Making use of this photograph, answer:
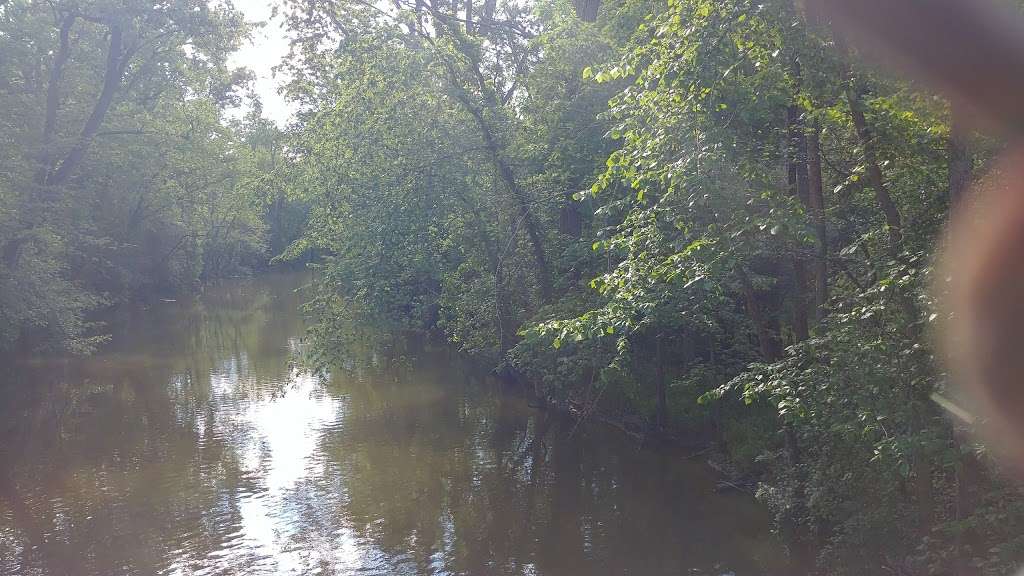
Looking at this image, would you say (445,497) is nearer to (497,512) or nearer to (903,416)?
(497,512)

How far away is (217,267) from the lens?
186 ft

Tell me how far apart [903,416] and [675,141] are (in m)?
3.13

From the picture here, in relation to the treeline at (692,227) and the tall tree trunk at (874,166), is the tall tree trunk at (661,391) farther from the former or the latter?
the tall tree trunk at (874,166)

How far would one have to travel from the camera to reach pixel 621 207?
10586 mm

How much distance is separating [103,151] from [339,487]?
18721 millimetres

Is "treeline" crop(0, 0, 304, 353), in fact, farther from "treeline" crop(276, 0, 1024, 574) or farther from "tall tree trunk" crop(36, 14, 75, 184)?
"treeline" crop(276, 0, 1024, 574)

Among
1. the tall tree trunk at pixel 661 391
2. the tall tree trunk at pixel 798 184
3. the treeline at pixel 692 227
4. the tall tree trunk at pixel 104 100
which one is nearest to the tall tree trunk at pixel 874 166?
the treeline at pixel 692 227

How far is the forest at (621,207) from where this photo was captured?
7.18 meters

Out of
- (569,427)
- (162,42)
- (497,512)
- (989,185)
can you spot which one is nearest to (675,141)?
(989,185)

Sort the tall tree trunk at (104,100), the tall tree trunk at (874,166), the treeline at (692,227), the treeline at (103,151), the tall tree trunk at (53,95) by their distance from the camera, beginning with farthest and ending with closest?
1. the tall tree trunk at (104,100)
2. the tall tree trunk at (53,95)
3. the treeline at (103,151)
4. the tall tree trunk at (874,166)
5. the treeline at (692,227)

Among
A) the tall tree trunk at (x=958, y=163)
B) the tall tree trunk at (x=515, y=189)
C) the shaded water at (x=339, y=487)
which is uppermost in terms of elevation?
the tall tree trunk at (x=515, y=189)

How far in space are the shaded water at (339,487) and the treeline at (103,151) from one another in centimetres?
334

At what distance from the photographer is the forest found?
7.18 metres

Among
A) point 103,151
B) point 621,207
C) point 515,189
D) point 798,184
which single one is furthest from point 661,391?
point 103,151
